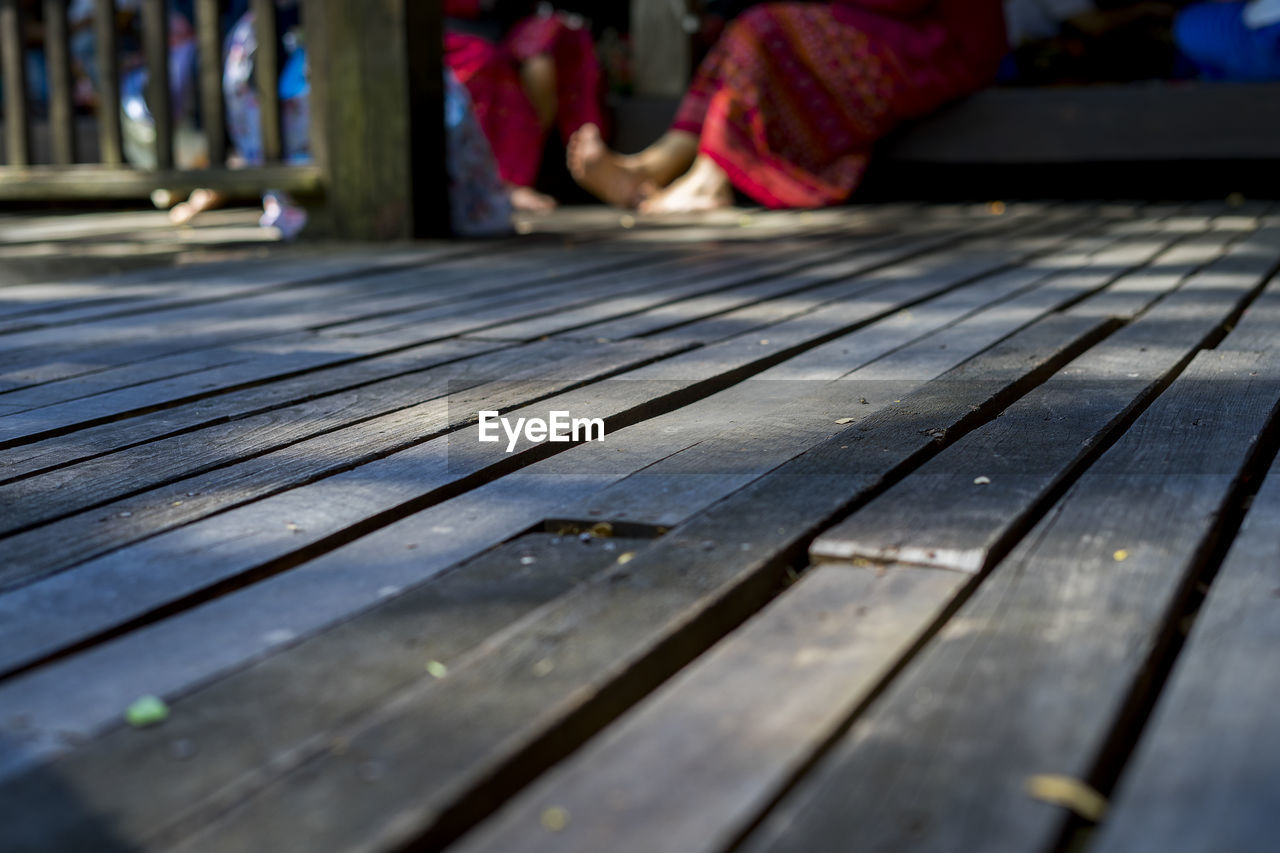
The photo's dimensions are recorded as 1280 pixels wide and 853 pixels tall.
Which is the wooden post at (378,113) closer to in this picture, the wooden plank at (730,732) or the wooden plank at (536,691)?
the wooden plank at (536,691)

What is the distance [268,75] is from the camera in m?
3.59

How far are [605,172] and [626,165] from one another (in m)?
0.09

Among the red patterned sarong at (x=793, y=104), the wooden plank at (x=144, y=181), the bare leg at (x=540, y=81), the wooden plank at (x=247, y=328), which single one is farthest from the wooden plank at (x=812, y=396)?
the bare leg at (x=540, y=81)

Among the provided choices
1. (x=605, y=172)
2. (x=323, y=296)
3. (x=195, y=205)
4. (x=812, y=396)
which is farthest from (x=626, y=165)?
(x=812, y=396)

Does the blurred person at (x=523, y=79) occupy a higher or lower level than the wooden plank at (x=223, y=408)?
higher

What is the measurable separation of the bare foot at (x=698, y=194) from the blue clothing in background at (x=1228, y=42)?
1.63 metres

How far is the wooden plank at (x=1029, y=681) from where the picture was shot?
60 centimetres

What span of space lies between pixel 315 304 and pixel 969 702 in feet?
6.24

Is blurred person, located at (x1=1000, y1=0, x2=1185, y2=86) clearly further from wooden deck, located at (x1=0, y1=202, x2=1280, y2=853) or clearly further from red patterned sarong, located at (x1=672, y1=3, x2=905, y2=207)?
wooden deck, located at (x1=0, y1=202, x2=1280, y2=853)

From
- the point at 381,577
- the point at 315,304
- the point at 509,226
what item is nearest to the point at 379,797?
the point at 381,577

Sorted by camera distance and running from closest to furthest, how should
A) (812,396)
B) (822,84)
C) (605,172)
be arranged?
(812,396), (605,172), (822,84)

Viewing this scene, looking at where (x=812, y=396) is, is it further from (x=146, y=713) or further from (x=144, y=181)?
(x=144, y=181)

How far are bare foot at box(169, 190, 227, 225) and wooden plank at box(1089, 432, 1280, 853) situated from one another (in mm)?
3903

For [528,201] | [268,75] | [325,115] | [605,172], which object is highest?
[268,75]
